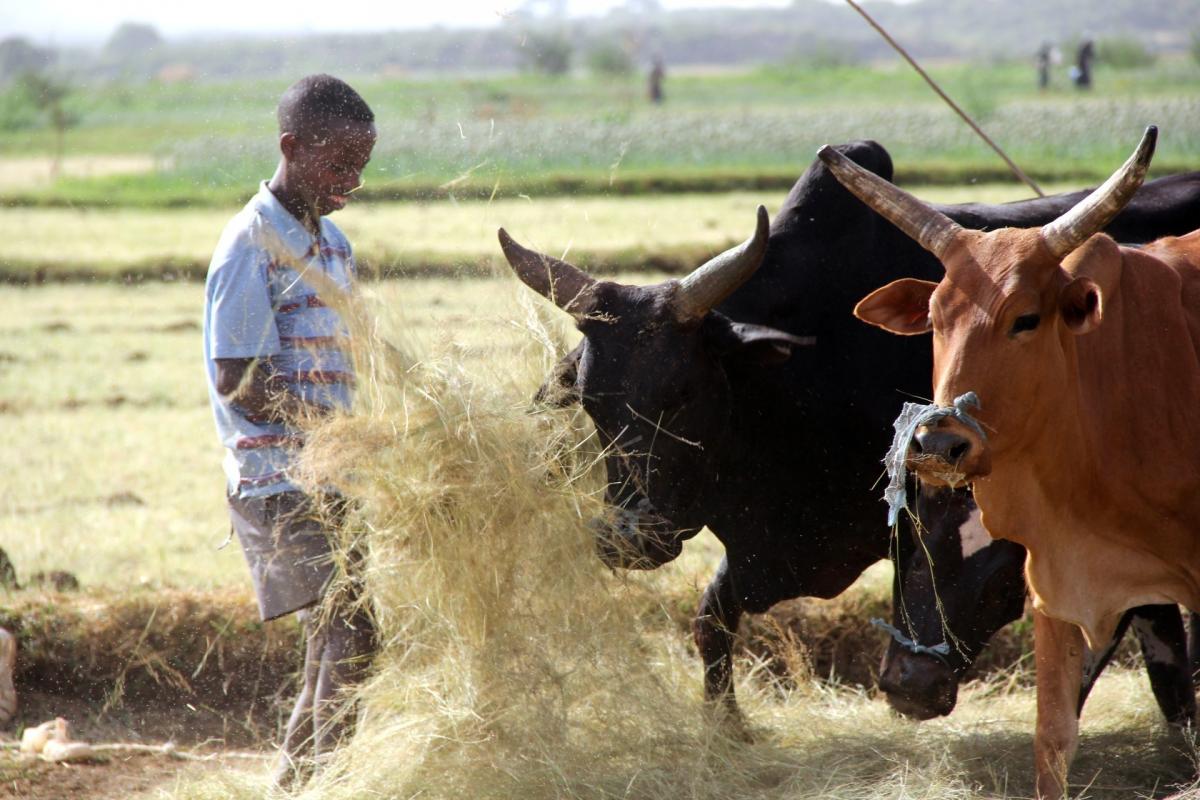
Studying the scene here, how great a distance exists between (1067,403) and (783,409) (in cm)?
119

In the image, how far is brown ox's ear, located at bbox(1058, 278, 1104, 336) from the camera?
328cm

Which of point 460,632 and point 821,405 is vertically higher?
point 821,405

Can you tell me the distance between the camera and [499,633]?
3.92 m

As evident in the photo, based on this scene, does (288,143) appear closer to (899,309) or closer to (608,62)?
(899,309)

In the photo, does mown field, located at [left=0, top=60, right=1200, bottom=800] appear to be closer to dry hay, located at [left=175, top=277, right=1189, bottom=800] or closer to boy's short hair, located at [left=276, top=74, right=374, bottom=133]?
dry hay, located at [left=175, top=277, right=1189, bottom=800]

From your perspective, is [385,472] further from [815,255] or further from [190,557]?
[190,557]

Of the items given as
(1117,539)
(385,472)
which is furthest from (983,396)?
(385,472)

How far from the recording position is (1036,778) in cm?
391

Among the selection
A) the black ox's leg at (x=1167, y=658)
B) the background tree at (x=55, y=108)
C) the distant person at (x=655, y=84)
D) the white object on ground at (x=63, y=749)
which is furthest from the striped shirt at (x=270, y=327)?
the distant person at (x=655, y=84)

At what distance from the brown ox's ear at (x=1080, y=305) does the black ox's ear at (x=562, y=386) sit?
138cm

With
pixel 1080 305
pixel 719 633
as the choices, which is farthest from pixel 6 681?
pixel 1080 305

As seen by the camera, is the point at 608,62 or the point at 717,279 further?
the point at 608,62

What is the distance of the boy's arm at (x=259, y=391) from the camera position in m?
3.91

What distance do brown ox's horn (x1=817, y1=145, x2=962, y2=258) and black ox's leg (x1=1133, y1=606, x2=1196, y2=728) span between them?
1.69 metres
